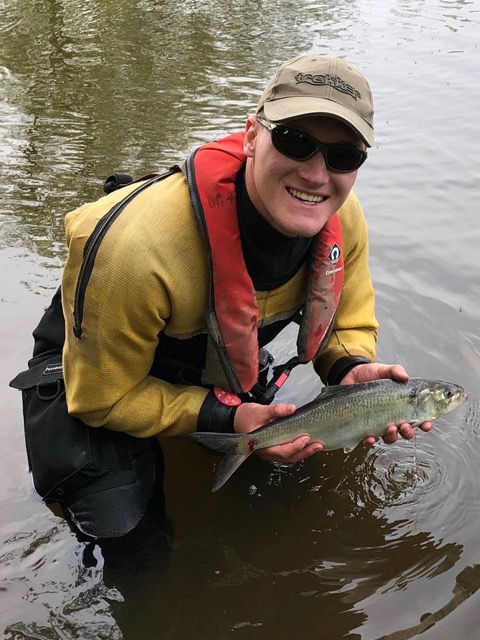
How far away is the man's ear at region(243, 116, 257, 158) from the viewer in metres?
3.36

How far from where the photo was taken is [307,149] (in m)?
3.10

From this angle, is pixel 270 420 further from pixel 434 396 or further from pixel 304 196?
pixel 304 196

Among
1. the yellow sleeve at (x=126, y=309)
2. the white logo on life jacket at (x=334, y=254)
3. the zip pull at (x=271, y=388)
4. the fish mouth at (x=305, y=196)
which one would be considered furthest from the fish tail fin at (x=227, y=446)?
the fish mouth at (x=305, y=196)

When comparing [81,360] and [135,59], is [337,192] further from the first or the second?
[135,59]

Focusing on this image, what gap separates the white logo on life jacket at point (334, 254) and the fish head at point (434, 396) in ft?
2.57

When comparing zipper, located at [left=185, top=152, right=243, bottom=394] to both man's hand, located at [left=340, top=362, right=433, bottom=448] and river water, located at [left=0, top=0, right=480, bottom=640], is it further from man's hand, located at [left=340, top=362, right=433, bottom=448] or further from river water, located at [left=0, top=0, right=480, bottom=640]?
river water, located at [left=0, top=0, right=480, bottom=640]

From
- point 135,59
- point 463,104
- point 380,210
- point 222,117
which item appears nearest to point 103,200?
point 380,210

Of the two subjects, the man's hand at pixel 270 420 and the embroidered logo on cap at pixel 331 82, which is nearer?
the embroidered logo on cap at pixel 331 82

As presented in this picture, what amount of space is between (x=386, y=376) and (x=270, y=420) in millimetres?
708

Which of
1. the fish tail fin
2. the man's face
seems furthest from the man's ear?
the fish tail fin

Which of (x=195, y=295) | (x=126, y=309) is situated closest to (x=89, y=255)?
(x=126, y=309)

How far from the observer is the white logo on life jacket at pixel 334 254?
377 cm

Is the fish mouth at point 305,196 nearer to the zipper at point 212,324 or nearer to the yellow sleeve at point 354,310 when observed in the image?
the zipper at point 212,324

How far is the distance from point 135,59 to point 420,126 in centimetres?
705
